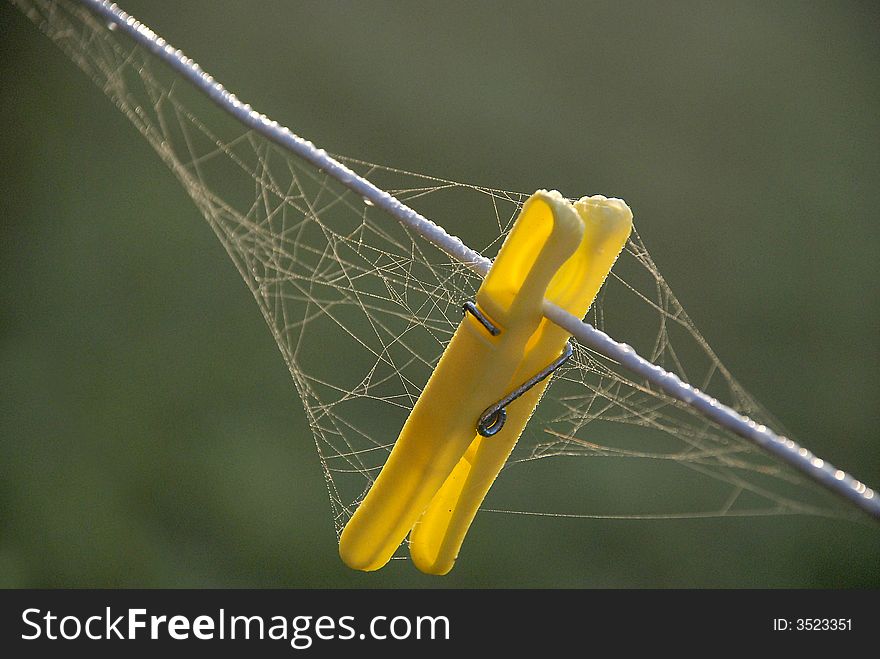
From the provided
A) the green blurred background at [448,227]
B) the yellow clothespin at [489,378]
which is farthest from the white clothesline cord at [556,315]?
the green blurred background at [448,227]

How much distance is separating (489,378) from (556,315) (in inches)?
1.2

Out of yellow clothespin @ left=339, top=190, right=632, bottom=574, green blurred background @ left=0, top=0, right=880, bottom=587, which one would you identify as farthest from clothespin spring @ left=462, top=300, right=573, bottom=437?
green blurred background @ left=0, top=0, right=880, bottom=587

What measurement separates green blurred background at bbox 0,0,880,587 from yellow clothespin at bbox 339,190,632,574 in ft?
1.91

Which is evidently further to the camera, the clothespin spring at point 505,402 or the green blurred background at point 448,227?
the green blurred background at point 448,227

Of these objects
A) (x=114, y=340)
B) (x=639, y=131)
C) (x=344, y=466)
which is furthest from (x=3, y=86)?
(x=639, y=131)

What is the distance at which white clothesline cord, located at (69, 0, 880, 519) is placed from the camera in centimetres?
24

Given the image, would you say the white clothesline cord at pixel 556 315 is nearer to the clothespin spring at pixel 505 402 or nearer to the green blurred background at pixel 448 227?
the clothespin spring at pixel 505 402

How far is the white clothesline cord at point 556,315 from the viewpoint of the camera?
239mm

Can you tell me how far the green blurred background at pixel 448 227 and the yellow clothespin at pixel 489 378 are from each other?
0.58 metres

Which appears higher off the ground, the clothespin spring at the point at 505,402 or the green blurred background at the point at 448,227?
the green blurred background at the point at 448,227

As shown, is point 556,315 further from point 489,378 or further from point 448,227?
point 448,227

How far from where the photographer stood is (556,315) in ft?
0.88

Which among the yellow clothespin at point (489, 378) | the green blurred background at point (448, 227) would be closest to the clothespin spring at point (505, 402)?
the yellow clothespin at point (489, 378)

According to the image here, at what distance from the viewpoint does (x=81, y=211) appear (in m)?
1.00
